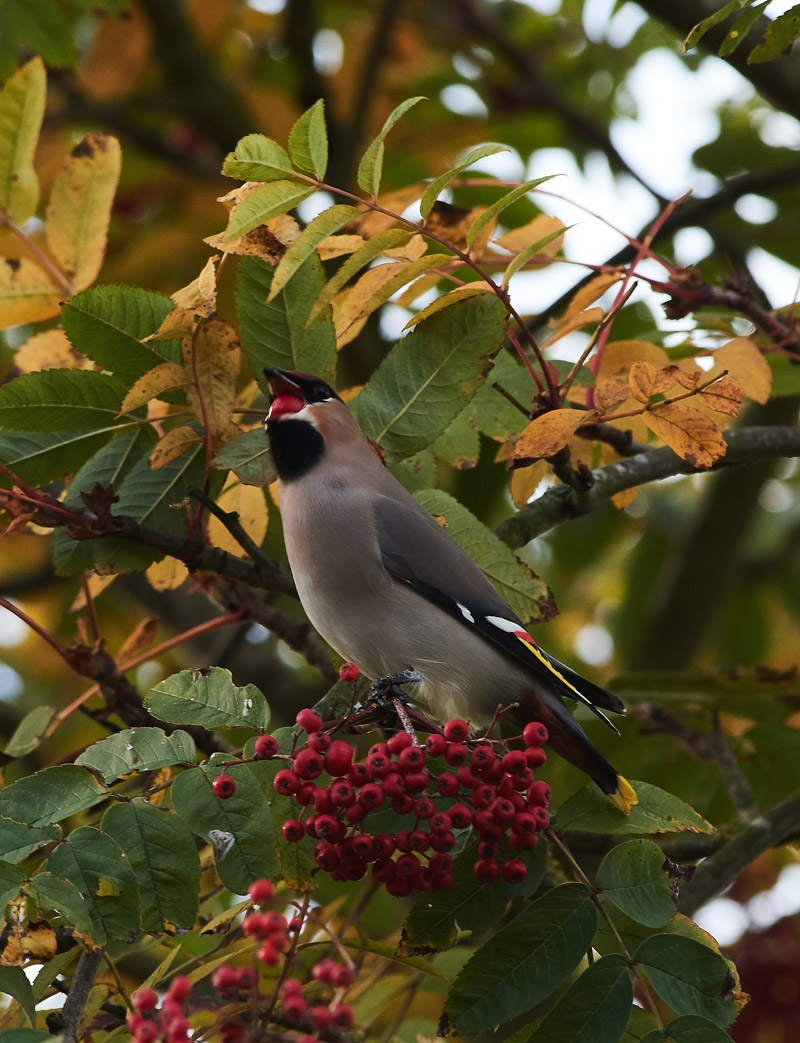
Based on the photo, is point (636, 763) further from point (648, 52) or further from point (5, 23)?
point (648, 52)

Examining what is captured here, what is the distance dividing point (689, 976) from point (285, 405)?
145cm

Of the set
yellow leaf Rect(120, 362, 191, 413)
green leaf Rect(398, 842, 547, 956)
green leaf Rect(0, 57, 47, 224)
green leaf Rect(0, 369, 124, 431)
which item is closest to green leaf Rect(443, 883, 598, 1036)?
green leaf Rect(398, 842, 547, 956)

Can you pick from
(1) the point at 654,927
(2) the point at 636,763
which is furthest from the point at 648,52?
(1) the point at 654,927

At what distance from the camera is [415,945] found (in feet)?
7.16

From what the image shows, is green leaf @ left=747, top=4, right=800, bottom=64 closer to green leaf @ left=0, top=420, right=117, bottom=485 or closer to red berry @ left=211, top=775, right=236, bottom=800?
green leaf @ left=0, top=420, right=117, bottom=485

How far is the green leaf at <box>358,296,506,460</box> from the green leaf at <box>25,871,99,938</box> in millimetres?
1201

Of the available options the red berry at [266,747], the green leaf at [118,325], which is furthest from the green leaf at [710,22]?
the red berry at [266,747]

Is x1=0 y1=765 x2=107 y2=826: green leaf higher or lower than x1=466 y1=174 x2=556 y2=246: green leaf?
above

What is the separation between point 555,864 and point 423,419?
104 cm

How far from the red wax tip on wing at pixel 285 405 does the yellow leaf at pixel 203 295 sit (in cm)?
35

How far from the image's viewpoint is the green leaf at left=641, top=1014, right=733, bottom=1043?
196 cm

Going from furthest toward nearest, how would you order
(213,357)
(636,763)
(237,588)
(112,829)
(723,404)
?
(636,763) < (237,588) < (213,357) < (723,404) < (112,829)

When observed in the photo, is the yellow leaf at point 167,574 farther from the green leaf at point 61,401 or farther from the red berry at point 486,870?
the red berry at point 486,870

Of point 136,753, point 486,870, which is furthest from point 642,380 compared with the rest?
point 136,753
